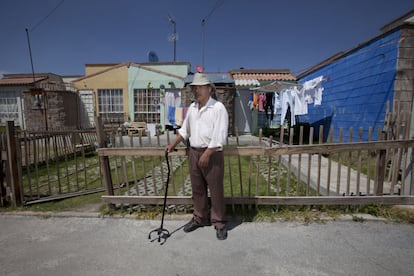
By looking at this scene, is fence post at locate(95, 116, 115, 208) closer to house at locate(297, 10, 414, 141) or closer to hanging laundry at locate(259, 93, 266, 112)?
house at locate(297, 10, 414, 141)

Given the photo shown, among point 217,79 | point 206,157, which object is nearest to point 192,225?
point 206,157

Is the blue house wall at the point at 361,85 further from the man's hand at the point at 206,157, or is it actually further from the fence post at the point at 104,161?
the fence post at the point at 104,161

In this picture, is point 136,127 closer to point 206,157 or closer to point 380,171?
point 206,157

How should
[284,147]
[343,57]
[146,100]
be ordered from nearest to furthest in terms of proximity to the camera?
[284,147] < [343,57] < [146,100]

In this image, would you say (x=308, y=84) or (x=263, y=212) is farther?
(x=308, y=84)

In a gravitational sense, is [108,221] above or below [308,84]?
below

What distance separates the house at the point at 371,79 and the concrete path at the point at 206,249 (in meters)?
2.65

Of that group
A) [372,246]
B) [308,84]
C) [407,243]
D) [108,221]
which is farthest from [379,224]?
[308,84]

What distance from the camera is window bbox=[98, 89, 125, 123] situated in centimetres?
1312

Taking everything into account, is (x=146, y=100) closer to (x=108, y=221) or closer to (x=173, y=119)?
(x=173, y=119)

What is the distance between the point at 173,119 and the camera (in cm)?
1066

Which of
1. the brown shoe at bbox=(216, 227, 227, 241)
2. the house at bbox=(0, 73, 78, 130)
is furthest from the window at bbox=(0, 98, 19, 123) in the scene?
the brown shoe at bbox=(216, 227, 227, 241)

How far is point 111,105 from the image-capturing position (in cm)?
→ 1325

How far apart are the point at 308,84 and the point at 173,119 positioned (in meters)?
6.23
